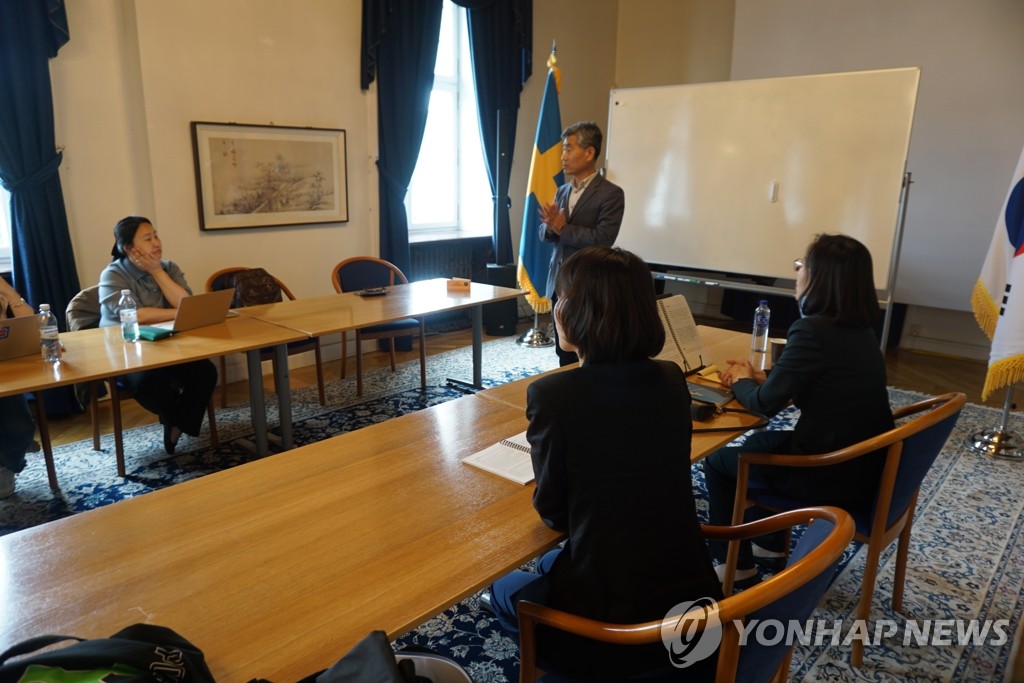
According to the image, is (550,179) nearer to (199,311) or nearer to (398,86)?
(398,86)

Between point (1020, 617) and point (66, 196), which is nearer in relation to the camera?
point (1020, 617)

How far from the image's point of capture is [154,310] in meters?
3.07

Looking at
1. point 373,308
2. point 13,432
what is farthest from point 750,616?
point 13,432

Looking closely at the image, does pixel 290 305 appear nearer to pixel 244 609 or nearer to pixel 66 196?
pixel 66 196

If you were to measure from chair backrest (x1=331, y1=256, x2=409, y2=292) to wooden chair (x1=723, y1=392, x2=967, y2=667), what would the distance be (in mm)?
2820

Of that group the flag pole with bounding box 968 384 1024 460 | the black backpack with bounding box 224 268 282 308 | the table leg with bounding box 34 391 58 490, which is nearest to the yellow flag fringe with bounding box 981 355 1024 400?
the flag pole with bounding box 968 384 1024 460

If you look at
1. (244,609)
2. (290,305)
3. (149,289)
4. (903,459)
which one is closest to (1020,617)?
(903,459)

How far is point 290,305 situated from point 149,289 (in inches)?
26.3

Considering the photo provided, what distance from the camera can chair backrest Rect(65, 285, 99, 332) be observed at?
3.13m

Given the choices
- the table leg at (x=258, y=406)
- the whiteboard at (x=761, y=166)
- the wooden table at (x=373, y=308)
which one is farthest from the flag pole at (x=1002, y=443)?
the table leg at (x=258, y=406)

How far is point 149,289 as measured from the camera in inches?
125

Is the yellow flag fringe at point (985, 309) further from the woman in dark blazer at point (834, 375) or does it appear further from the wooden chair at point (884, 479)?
the woman in dark blazer at point (834, 375)

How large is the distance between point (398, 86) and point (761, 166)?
8.59 ft

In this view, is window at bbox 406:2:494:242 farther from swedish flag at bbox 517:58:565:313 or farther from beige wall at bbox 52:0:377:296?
beige wall at bbox 52:0:377:296
